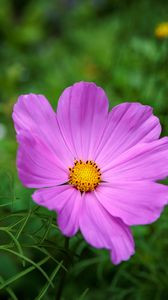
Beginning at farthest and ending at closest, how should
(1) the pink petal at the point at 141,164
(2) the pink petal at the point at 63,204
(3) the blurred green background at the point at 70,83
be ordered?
1. (3) the blurred green background at the point at 70,83
2. (1) the pink petal at the point at 141,164
3. (2) the pink petal at the point at 63,204

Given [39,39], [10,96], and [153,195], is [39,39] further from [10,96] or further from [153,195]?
[153,195]

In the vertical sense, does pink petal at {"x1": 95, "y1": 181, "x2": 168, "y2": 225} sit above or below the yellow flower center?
below

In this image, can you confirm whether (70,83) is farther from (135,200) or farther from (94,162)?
(135,200)

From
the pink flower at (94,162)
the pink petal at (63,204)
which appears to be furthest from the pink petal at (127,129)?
the pink petal at (63,204)

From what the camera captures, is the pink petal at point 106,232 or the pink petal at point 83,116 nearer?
the pink petal at point 106,232

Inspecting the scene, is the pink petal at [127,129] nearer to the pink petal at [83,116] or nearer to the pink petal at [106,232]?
the pink petal at [83,116]

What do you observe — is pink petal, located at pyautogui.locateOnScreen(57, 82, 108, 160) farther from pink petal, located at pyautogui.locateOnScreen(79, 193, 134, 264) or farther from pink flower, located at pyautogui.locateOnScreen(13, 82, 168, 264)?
pink petal, located at pyautogui.locateOnScreen(79, 193, 134, 264)

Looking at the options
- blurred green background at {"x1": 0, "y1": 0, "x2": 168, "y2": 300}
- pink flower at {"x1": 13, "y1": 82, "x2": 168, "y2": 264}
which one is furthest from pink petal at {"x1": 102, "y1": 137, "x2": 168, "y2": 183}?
blurred green background at {"x1": 0, "y1": 0, "x2": 168, "y2": 300}
